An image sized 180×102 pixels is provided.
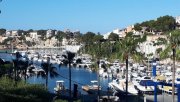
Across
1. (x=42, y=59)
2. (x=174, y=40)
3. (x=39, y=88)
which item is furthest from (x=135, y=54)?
(x=42, y=59)

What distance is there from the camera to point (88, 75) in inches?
4675

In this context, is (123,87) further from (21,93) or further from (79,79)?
(79,79)

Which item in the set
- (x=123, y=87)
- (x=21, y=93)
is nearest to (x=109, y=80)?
(x=123, y=87)

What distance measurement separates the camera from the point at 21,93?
1344 inches

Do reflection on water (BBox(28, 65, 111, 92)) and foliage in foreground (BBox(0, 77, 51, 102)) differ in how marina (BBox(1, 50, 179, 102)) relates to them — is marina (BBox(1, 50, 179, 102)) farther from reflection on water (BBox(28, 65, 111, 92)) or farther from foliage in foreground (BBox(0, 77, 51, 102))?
foliage in foreground (BBox(0, 77, 51, 102))

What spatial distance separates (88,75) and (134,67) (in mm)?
15457

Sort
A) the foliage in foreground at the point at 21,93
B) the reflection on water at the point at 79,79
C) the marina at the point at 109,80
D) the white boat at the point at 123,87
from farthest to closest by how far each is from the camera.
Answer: the reflection on water at the point at 79,79
the white boat at the point at 123,87
the marina at the point at 109,80
the foliage in foreground at the point at 21,93

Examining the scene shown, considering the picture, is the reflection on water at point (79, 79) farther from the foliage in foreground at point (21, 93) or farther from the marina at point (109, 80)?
the foliage in foreground at point (21, 93)

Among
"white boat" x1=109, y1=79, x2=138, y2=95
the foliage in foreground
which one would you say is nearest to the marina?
"white boat" x1=109, y1=79, x2=138, y2=95

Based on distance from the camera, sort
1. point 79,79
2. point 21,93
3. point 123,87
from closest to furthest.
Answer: point 21,93 < point 123,87 < point 79,79

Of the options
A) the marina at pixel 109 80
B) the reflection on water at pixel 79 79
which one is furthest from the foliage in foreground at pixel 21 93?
the reflection on water at pixel 79 79

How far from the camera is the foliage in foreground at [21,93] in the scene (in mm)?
31031

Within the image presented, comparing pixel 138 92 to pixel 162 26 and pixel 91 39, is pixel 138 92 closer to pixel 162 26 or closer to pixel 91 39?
pixel 162 26

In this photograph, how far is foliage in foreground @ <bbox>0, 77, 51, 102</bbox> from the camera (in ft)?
102
